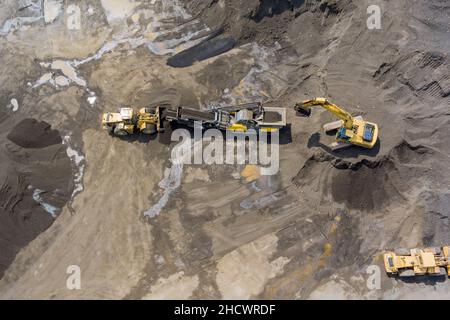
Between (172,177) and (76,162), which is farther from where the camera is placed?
(76,162)

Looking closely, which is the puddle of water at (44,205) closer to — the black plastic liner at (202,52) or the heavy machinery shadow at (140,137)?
the heavy machinery shadow at (140,137)

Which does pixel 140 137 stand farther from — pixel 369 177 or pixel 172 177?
pixel 369 177

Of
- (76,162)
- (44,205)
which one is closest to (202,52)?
(76,162)

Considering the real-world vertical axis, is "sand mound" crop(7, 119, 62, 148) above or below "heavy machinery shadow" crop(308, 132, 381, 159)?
above

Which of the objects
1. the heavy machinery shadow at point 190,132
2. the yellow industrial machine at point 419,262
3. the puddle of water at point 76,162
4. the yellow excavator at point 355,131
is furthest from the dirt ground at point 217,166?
the yellow excavator at point 355,131

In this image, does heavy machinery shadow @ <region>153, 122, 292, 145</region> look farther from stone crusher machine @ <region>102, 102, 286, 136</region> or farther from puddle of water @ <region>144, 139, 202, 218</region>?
puddle of water @ <region>144, 139, 202, 218</region>

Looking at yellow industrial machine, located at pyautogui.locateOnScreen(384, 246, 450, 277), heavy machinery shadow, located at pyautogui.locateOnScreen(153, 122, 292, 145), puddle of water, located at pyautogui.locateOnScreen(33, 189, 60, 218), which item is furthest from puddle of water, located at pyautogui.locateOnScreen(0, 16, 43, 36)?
yellow industrial machine, located at pyautogui.locateOnScreen(384, 246, 450, 277)

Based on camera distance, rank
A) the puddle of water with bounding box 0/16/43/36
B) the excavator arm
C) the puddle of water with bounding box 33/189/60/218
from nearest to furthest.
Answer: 1. the excavator arm
2. the puddle of water with bounding box 33/189/60/218
3. the puddle of water with bounding box 0/16/43/36
